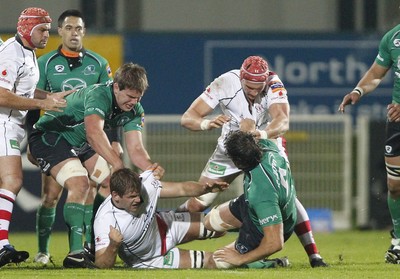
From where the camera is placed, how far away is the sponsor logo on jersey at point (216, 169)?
1034 centimetres

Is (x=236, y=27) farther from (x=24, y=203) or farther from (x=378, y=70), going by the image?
(x=378, y=70)

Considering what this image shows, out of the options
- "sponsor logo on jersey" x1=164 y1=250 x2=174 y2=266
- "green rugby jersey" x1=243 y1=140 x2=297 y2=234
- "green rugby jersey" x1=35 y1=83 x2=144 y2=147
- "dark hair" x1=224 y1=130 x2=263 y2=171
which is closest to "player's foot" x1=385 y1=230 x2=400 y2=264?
"green rugby jersey" x1=243 y1=140 x2=297 y2=234

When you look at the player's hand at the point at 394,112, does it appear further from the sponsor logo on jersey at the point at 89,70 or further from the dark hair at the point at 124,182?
the sponsor logo on jersey at the point at 89,70

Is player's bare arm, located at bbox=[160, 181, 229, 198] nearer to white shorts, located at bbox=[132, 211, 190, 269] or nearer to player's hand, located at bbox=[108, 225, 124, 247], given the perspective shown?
white shorts, located at bbox=[132, 211, 190, 269]

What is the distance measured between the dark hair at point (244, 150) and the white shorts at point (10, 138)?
1.73 m

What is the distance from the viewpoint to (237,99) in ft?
33.4

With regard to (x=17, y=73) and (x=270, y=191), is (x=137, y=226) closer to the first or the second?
(x=270, y=191)

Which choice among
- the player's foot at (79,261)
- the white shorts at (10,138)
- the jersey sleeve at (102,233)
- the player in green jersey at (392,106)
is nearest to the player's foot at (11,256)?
the player's foot at (79,261)

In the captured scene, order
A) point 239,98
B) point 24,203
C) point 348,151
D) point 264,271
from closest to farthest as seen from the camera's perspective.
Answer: point 264,271 < point 239,98 < point 24,203 < point 348,151

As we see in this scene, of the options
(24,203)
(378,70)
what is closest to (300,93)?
(24,203)

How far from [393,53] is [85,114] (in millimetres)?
2527

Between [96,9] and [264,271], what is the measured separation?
7.75 metres

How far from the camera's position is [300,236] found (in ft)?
30.7

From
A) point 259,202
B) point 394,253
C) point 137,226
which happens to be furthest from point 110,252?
A: point 394,253
